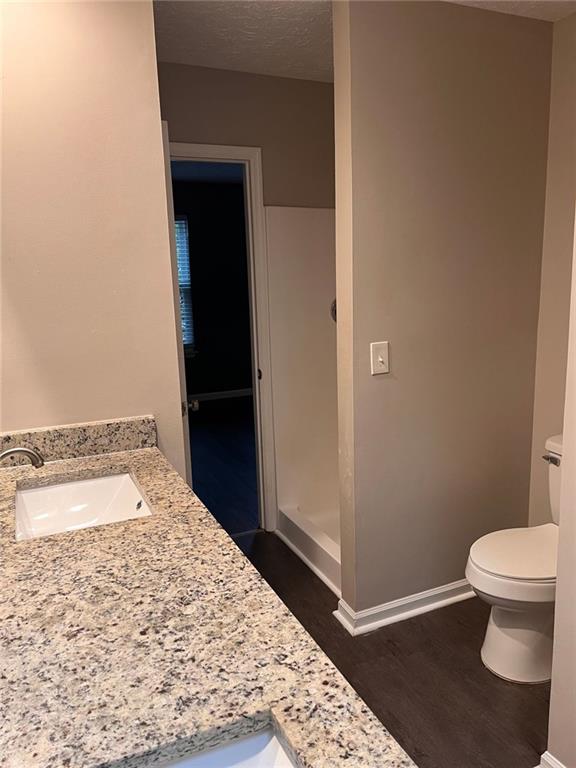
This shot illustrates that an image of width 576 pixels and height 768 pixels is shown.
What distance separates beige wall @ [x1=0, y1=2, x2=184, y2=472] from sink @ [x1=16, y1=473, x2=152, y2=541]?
0.23 meters

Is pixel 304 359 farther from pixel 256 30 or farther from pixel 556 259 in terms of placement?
pixel 256 30

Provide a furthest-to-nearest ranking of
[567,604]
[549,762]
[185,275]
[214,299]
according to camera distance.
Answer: [214,299] < [185,275] < [549,762] < [567,604]

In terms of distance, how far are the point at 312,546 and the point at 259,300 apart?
133cm

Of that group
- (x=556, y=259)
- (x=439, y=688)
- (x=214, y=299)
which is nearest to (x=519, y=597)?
(x=439, y=688)

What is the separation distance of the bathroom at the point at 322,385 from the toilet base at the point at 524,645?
0.19 feet

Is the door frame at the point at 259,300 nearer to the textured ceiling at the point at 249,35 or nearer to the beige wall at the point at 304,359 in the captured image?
the beige wall at the point at 304,359

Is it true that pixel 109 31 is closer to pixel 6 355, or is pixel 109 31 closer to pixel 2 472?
pixel 6 355

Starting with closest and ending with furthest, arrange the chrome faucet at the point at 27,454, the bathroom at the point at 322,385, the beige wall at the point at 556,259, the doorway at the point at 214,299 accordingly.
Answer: the bathroom at the point at 322,385, the chrome faucet at the point at 27,454, the beige wall at the point at 556,259, the doorway at the point at 214,299

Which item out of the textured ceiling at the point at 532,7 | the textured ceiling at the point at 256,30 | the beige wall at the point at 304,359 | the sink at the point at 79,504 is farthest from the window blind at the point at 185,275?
the sink at the point at 79,504

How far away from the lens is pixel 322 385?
3367mm

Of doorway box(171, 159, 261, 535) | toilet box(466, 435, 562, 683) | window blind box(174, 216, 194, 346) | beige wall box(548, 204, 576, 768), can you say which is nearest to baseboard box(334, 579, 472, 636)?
toilet box(466, 435, 562, 683)

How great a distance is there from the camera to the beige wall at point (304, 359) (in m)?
3.16

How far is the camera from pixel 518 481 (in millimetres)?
2746

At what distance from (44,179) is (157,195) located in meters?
0.31
